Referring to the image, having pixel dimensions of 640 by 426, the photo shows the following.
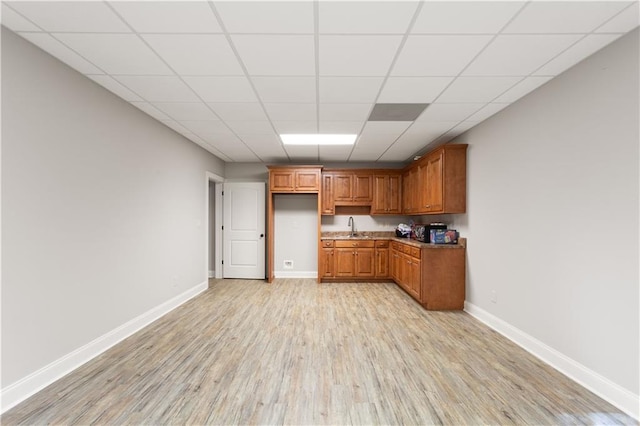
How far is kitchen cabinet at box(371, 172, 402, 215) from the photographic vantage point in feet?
20.1

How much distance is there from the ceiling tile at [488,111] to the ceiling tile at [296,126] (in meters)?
2.04

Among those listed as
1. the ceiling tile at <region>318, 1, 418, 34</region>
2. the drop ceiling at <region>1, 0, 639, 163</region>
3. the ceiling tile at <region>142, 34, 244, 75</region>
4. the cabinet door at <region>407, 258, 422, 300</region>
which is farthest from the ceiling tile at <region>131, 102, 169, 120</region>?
the cabinet door at <region>407, 258, 422, 300</region>

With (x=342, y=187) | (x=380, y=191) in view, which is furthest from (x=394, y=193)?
(x=342, y=187)

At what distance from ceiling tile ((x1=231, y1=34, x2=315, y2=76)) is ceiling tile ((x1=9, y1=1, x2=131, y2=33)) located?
77 cm

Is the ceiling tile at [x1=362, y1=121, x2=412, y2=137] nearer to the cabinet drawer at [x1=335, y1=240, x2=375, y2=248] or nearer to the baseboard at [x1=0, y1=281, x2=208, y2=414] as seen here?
the cabinet drawer at [x1=335, y1=240, x2=375, y2=248]

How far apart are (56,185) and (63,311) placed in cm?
105

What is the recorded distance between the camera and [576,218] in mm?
2363

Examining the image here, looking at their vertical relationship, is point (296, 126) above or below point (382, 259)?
above

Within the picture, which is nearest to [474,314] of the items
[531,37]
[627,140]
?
[627,140]

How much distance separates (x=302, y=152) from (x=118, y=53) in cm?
346

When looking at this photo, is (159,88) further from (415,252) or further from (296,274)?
(296,274)

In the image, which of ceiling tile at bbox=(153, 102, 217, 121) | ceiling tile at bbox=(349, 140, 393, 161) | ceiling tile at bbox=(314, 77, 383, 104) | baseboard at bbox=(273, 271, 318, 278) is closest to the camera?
ceiling tile at bbox=(314, 77, 383, 104)

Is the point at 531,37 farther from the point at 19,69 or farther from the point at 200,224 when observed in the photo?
the point at 200,224

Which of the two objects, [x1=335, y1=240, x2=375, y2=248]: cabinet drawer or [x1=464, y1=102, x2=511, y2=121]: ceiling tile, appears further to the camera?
[x1=335, y1=240, x2=375, y2=248]: cabinet drawer
